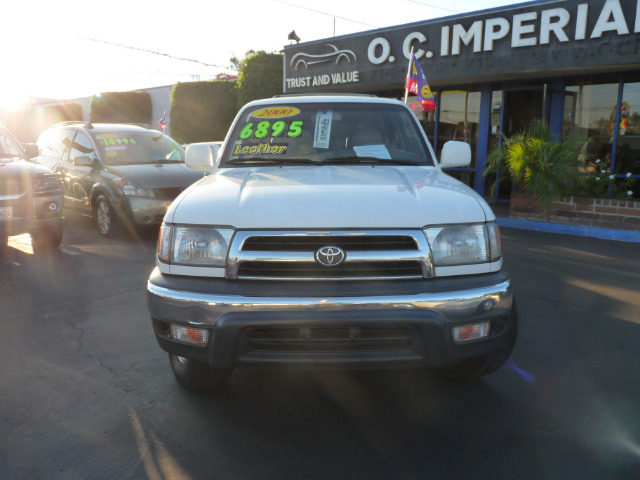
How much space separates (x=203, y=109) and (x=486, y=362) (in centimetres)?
2284

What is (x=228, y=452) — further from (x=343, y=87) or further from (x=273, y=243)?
(x=343, y=87)

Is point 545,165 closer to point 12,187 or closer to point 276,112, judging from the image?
point 276,112

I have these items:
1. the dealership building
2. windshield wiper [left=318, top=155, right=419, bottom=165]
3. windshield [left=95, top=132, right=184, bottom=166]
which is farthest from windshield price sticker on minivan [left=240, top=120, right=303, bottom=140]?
the dealership building

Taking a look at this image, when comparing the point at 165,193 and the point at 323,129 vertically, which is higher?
the point at 323,129

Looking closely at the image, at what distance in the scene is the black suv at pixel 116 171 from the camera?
25.2 ft

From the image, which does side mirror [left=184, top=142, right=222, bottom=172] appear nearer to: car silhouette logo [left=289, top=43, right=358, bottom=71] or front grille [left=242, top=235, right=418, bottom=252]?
front grille [left=242, top=235, right=418, bottom=252]

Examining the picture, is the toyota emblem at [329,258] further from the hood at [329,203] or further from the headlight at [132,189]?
the headlight at [132,189]

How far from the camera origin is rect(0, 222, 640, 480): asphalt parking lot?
2436 millimetres

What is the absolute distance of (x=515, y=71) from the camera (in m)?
11.2

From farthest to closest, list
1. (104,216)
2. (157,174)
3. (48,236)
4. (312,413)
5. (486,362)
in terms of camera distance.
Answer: (104,216), (157,174), (48,236), (486,362), (312,413)

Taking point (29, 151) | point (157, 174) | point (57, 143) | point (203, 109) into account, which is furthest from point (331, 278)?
point (203, 109)

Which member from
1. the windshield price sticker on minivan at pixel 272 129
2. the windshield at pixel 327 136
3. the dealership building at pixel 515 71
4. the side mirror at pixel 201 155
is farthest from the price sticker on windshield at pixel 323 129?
the dealership building at pixel 515 71

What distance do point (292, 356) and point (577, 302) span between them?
3.58 meters

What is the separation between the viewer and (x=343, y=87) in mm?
14875
